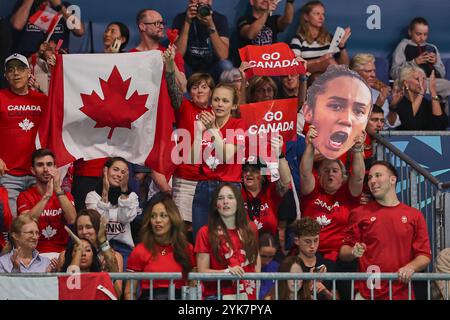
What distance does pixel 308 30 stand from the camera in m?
12.6

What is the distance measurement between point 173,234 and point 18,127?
1.85 meters

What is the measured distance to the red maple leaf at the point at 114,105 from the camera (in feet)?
37.6

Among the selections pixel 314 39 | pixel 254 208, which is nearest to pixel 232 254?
pixel 254 208

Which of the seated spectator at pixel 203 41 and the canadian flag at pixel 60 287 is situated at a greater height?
the seated spectator at pixel 203 41

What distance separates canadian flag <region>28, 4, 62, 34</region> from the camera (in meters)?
12.1

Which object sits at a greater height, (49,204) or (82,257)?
(49,204)

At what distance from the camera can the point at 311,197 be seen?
11297 mm

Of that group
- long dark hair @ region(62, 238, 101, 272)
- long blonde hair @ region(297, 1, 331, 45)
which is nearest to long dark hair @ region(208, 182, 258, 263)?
long dark hair @ region(62, 238, 101, 272)

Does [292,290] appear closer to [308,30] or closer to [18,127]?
[18,127]

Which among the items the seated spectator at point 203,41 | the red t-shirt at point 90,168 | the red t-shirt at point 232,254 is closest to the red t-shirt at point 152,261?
the red t-shirt at point 232,254

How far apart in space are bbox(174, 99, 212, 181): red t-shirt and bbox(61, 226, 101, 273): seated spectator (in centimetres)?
113

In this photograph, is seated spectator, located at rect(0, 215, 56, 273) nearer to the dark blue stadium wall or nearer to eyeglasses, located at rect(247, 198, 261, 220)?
eyeglasses, located at rect(247, 198, 261, 220)

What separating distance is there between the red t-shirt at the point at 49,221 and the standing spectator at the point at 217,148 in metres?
1.10

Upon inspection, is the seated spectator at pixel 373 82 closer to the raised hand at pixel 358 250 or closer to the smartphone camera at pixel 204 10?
the smartphone camera at pixel 204 10
